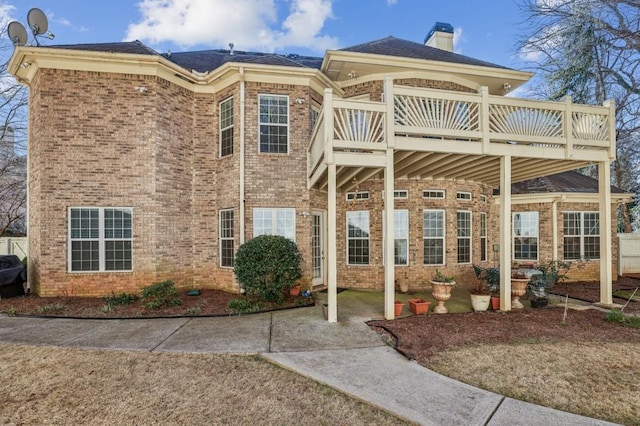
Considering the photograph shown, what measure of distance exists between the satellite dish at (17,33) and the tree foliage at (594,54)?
53.2 feet

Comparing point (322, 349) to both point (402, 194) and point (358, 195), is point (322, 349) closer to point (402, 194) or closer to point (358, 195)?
point (358, 195)

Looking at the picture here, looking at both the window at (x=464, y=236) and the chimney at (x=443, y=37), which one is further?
the chimney at (x=443, y=37)

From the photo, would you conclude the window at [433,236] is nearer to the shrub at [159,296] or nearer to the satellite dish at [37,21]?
the shrub at [159,296]

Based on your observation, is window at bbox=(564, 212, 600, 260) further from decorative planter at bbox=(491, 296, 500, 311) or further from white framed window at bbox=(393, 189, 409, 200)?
white framed window at bbox=(393, 189, 409, 200)

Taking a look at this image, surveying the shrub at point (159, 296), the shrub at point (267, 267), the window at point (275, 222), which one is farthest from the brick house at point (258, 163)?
the shrub at point (159, 296)

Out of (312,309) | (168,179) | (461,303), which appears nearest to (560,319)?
(461,303)

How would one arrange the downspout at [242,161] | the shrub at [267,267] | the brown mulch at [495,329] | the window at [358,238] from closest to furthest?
1. the brown mulch at [495,329]
2. the shrub at [267,267]
3. the downspout at [242,161]
4. the window at [358,238]

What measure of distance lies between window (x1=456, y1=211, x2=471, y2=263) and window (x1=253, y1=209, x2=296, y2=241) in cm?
538

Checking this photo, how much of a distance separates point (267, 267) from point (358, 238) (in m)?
3.75

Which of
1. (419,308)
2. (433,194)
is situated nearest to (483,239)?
(433,194)

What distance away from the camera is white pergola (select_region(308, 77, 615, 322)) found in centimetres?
Answer: 637

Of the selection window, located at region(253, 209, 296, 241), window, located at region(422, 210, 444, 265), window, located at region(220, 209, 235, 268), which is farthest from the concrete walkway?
window, located at region(422, 210, 444, 265)

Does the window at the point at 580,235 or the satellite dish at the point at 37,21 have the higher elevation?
the satellite dish at the point at 37,21

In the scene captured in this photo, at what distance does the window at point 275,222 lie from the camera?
908 cm
